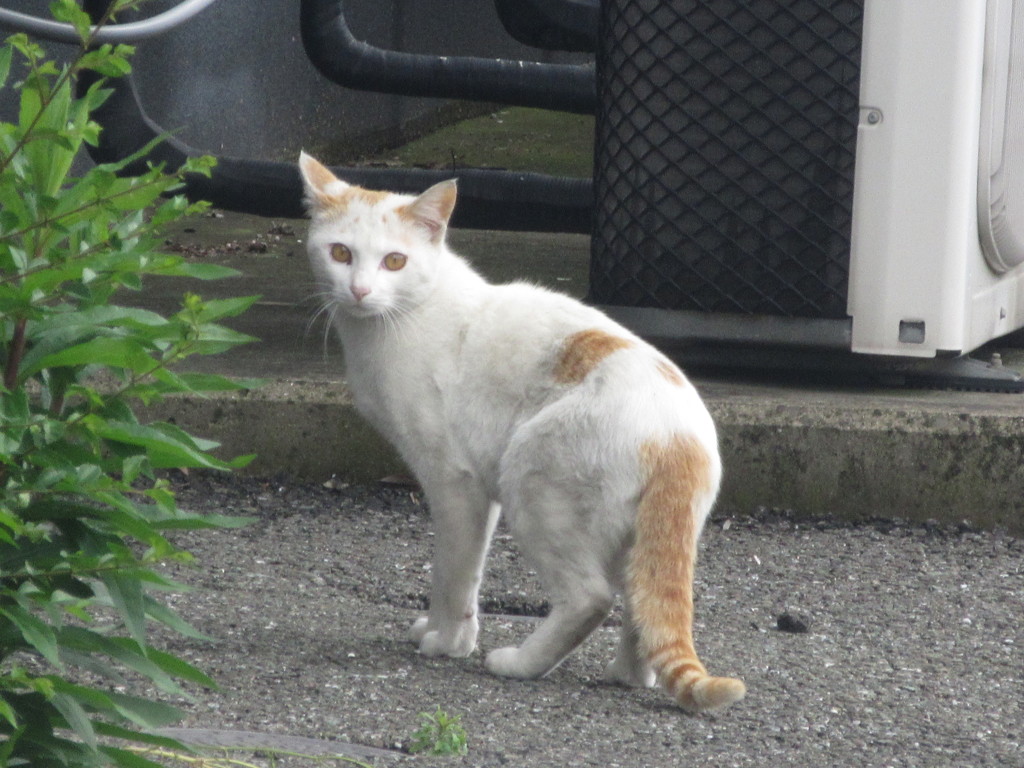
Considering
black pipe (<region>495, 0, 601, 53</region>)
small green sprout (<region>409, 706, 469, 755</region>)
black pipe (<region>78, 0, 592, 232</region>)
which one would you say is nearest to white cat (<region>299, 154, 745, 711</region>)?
small green sprout (<region>409, 706, 469, 755</region>)

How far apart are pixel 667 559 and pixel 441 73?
3199 millimetres

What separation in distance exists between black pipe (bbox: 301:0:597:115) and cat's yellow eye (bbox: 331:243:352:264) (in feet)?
7.86

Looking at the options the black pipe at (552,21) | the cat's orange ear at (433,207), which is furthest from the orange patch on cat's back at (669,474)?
the black pipe at (552,21)

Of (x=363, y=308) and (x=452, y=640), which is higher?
(x=363, y=308)

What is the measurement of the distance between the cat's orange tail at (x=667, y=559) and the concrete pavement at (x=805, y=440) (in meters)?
1.39

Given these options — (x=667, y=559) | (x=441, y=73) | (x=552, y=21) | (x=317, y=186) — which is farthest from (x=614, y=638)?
(x=552, y=21)

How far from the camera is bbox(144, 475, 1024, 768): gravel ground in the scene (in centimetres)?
259

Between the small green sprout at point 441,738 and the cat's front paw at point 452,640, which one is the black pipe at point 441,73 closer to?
the cat's front paw at point 452,640

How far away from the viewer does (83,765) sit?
2008 mm

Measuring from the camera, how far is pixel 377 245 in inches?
125

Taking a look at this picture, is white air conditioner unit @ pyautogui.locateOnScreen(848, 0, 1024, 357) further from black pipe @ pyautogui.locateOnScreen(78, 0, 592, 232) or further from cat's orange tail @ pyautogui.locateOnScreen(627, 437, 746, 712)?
cat's orange tail @ pyautogui.locateOnScreen(627, 437, 746, 712)

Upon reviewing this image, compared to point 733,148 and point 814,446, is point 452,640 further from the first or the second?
point 733,148

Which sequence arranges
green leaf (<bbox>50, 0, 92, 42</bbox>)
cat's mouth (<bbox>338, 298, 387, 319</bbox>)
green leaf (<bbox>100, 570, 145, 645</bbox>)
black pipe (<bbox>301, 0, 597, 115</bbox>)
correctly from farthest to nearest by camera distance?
black pipe (<bbox>301, 0, 597, 115</bbox>), cat's mouth (<bbox>338, 298, 387, 319</bbox>), green leaf (<bbox>100, 570, 145, 645</bbox>), green leaf (<bbox>50, 0, 92, 42</bbox>)

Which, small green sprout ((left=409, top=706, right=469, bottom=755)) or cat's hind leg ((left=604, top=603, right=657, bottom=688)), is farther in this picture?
cat's hind leg ((left=604, top=603, right=657, bottom=688))
